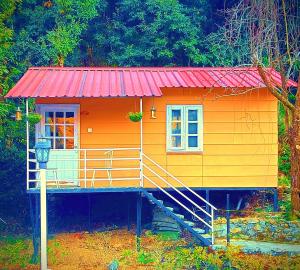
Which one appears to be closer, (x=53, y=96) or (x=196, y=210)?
(x=53, y=96)

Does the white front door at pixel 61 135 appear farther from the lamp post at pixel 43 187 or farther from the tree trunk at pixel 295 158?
the tree trunk at pixel 295 158

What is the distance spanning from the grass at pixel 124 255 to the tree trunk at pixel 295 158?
2347mm

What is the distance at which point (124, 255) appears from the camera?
13.0 metres

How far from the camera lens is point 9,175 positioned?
1756 cm

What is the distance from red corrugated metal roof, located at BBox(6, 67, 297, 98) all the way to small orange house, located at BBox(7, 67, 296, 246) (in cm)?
6

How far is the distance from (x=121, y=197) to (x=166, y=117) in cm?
376

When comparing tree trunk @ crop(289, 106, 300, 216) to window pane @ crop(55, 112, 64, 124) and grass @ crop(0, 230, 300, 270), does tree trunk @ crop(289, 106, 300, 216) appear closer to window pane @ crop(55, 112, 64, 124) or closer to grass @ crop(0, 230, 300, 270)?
grass @ crop(0, 230, 300, 270)

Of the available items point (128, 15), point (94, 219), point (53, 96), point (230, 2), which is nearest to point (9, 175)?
point (94, 219)

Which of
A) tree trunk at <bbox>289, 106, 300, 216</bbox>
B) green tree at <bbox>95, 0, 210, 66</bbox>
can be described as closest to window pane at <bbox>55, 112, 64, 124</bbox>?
tree trunk at <bbox>289, 106, 300, 216</bbox>

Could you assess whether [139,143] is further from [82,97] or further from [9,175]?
[9,175]

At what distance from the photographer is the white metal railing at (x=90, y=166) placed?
13.5 meters

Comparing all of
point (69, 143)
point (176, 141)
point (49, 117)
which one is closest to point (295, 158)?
point (176, 141)

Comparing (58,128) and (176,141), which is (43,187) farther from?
(176,141)

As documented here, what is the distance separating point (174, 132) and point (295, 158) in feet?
10.9
